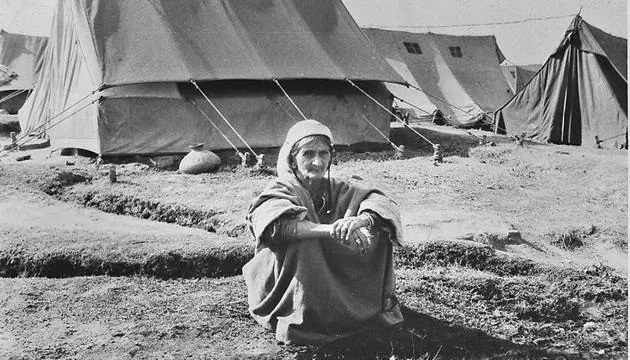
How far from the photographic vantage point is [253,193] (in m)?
7.71

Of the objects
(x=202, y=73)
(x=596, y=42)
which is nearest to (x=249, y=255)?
(x=202, y=73)

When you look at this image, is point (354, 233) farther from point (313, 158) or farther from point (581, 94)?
point (581, 94)

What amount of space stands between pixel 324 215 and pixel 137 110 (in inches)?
298

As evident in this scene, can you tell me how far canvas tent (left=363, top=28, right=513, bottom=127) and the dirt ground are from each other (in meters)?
11.2

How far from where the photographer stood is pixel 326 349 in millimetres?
3307

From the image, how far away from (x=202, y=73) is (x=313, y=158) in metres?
7.70

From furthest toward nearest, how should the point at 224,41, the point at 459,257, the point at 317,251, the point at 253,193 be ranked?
the point at 224,41
the point at 253,193
the point at 459,257
the point at 317,251

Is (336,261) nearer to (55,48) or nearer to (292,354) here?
(292,354)

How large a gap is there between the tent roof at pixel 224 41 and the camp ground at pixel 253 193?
0.12 feet

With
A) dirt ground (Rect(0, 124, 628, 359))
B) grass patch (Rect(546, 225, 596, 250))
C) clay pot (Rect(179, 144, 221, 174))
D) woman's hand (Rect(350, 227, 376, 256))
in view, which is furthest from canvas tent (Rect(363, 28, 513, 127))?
woman's hand (Rect(350, 227, 376, 256))

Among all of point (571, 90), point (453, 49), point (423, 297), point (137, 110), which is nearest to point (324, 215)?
point (423, 297)

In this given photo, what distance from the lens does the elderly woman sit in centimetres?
324

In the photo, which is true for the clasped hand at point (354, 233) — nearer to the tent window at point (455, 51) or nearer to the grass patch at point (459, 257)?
the grass patch at point (459, 257)

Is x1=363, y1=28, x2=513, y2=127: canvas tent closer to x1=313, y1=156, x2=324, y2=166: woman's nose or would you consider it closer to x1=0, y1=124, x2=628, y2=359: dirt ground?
x1=0, y1=124, x2=628, y2=359: dirt ground
